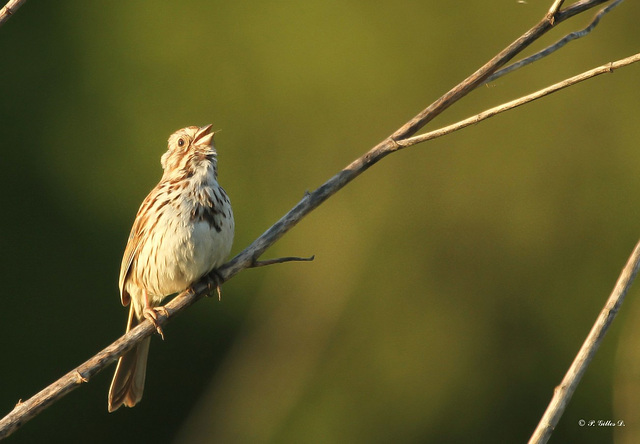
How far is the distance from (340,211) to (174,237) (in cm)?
362

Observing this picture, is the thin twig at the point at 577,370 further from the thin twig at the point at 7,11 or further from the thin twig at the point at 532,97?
the thin twig at the point at 7,11

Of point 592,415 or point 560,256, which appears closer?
point 592,415

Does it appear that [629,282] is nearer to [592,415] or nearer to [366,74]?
[592,415]

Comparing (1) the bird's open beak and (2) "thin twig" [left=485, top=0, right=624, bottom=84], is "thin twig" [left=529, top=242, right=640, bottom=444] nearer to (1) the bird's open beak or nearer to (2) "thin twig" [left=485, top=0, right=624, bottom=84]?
(2) "thin twig" [left=485, top=0, right=624, bottom=84]

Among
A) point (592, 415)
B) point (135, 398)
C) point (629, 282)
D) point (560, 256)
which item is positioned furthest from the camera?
point (560, 256)

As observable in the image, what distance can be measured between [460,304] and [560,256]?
964mm

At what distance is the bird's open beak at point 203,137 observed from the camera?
4.20 m

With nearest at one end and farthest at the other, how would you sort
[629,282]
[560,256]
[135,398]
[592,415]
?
1. [629,282]
2. [135,398]
3. [592,415]
4. [560,256]

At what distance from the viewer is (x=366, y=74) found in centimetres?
782

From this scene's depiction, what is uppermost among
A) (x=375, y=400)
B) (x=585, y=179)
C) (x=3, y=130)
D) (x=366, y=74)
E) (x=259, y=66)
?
(x=3, y=130)

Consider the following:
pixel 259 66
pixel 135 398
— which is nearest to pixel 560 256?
pixel 259 66

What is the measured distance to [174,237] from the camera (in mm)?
3889

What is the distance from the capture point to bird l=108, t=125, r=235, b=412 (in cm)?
382

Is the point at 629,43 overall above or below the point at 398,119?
below
